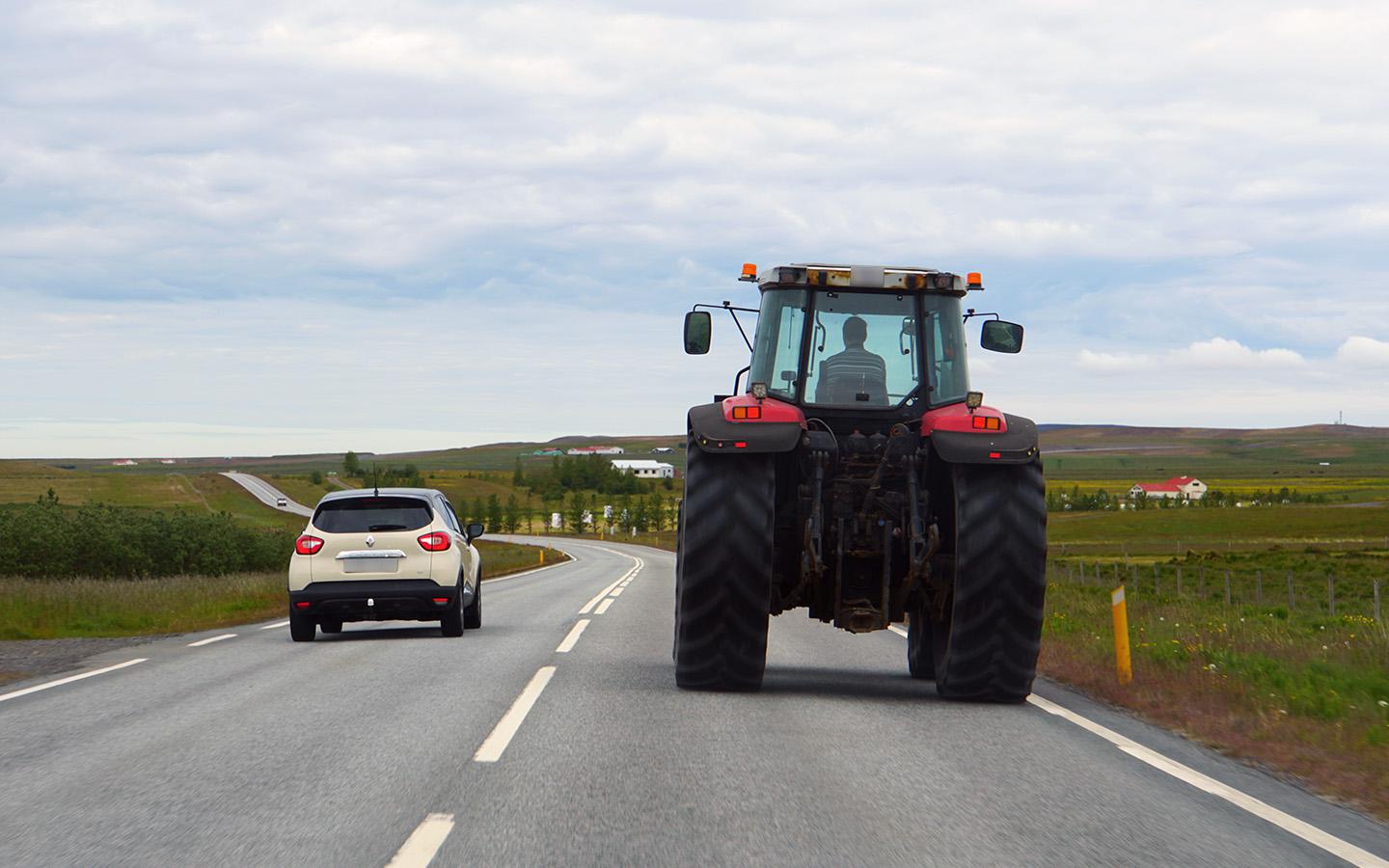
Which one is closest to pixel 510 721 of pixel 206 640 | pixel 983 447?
pixel 983 447

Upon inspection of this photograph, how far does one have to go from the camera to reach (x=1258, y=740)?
27.5 feet

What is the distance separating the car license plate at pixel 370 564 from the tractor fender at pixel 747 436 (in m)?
6.78

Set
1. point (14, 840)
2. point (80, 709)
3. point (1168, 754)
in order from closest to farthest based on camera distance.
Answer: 1. point (14, 840)
2. point (1168, 754)
3. point (80, 709)

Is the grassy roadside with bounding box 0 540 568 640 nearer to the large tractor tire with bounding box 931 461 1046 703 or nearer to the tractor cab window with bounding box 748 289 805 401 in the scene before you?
the tractor cab window with bounding box 748 289 805 401

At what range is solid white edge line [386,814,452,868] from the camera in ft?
16.3

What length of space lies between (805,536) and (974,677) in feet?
5.33

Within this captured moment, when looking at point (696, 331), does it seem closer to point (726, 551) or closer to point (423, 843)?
point (726, 551)

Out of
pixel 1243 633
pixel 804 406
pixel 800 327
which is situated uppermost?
pixel 800 327

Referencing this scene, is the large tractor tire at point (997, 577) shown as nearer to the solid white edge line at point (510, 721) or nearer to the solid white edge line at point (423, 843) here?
the solid white edge line at point (510, 721)

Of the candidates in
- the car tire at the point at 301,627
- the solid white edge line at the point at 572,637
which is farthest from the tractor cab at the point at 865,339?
the car tire at the point at 301,627

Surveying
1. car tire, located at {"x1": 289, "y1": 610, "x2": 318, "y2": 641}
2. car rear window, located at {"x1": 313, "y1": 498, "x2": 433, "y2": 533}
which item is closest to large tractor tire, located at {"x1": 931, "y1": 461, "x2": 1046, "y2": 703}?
car rear window, located at {"x1": 313, "y1": 498, "x2": 433, "y2": 533}

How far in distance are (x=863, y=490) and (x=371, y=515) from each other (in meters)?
7.54

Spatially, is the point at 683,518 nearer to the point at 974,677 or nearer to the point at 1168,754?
the point at 974,677

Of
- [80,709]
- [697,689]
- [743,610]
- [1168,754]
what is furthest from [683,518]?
[80,709]
